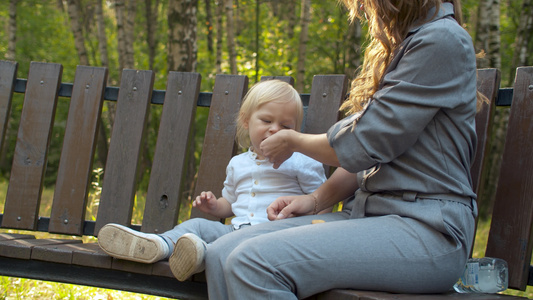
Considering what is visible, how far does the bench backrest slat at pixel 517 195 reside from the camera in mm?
2262

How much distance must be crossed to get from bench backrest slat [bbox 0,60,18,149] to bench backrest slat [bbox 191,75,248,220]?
1.23 m

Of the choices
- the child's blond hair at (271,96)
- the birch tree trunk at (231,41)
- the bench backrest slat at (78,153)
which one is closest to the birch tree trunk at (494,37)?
the birch tree trunk at (231,41)

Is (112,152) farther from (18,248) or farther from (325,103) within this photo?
(325,103)

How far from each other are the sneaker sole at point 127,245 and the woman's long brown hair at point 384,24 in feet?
3.24

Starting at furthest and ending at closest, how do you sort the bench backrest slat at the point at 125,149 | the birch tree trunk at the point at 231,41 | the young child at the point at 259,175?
the birch tree trunk at the point at 231,41, the bench backrest slat at the point at 125,149, the young child at the point at 259,175

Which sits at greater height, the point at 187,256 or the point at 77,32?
the point at 77,32

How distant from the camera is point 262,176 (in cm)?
273

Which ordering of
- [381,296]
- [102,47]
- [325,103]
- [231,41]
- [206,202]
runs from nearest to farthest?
1. [381,296]
2. [206,202]
3. [325,103]
4. [231,41]
5. [102,47]

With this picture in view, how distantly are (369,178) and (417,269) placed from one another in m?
0.38

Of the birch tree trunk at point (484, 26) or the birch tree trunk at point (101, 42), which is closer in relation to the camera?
the birch tree trunk at point (484, 26)

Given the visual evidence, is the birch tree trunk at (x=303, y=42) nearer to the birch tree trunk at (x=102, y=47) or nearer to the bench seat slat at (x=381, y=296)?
the birch tree trunk at (x=102, y=47)

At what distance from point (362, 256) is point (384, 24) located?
0.85 m

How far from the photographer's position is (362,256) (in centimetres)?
179

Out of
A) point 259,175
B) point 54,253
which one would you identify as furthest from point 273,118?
point 54,253
